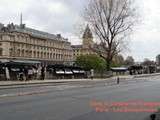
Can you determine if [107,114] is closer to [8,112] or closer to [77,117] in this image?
[77,117]

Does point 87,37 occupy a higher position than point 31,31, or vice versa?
point 31,31

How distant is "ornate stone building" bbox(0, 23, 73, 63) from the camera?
121 meters

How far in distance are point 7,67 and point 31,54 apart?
97.4m

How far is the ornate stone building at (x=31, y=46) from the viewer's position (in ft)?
397

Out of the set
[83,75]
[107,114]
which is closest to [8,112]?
[107,114]

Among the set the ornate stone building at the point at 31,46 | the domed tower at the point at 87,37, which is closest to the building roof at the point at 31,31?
the ornate stone building at the point at 31,46

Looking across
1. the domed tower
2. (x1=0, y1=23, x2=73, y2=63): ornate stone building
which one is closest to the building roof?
(x1=0, y1=23, x2=73, y2=63): ornate stone building

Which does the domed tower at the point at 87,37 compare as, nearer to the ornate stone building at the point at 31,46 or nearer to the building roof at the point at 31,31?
the ornate stone building at the point at 31,46

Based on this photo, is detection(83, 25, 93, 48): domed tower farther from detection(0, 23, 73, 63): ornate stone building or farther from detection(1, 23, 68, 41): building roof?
detection(1, 23, 68, 41): building roof

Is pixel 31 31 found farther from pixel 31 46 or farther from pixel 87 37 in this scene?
pixel 87 37

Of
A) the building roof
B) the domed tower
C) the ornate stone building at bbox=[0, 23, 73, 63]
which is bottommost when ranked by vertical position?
the domed tower

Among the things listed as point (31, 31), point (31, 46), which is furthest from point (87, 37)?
point (31, 31)

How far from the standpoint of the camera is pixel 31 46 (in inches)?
5399

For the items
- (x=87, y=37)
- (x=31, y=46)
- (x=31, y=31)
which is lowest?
(x=87, y=37)
